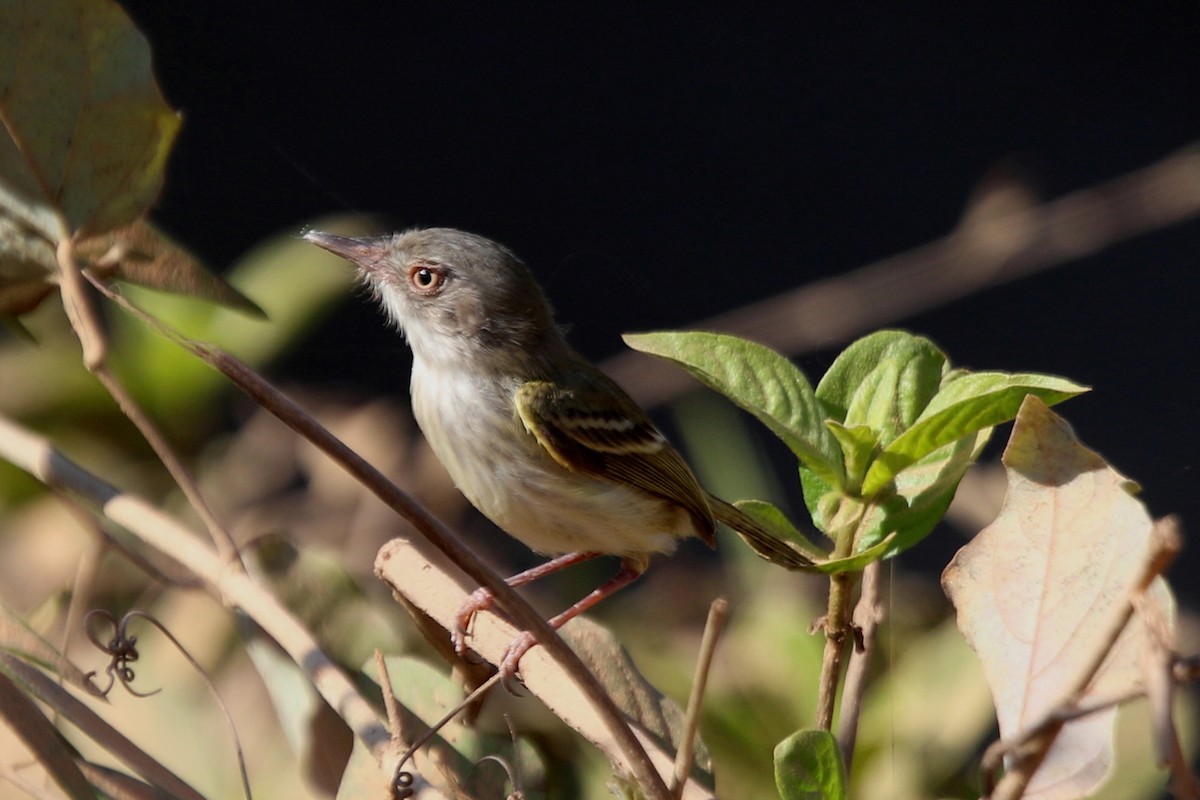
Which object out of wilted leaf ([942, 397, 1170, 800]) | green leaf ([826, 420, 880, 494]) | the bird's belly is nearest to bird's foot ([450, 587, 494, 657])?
green leaf ([826, 420, 880, 494])

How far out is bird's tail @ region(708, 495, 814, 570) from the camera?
50.6 inches

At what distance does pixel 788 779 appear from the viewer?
0.91m

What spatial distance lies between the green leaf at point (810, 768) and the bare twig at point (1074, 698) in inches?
4.9

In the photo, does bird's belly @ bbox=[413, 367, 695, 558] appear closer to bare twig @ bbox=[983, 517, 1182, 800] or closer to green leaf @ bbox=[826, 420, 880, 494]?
green leaf @ bbox=[826, 420, 880, 494]

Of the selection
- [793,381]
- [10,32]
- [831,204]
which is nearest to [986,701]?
[793,381]

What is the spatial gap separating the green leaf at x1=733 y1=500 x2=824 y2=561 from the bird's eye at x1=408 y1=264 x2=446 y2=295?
1.66 metres

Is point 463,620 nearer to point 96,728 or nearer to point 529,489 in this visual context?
point 96,728

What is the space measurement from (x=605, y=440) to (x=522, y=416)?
0.18 m

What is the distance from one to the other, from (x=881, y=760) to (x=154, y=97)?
3.23 feet

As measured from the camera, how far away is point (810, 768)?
3.00 feet

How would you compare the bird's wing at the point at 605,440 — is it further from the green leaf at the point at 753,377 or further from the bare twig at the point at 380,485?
the bare twig at the point at 380,485

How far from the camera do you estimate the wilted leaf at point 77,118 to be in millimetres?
1088

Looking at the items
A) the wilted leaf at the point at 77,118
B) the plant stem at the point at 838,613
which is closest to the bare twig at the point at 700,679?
the plant stem at the point at 838,613

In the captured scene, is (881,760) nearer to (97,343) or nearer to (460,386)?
(97,343)
